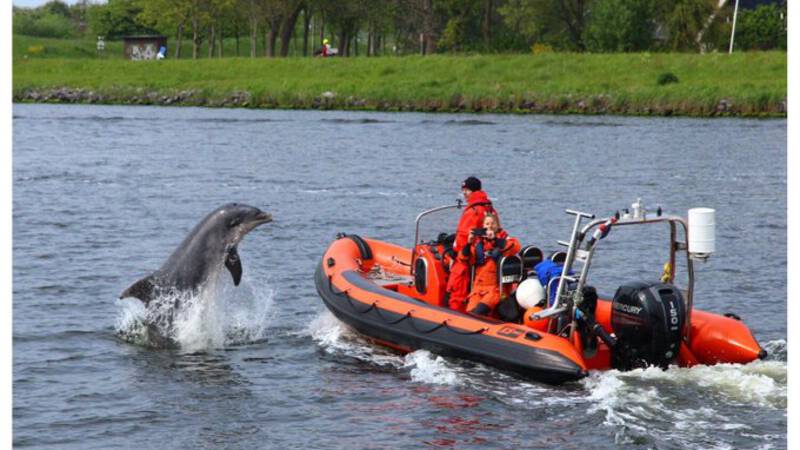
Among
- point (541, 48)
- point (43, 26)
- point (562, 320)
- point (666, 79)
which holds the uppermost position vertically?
point (43, 26)

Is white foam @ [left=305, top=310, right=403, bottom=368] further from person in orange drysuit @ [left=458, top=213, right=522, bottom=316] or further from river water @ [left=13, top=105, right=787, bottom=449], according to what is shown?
person in orange drysuit @ [left=458, top=213, right=522, bottom=316]

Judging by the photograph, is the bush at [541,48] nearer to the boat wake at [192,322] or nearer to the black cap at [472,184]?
the boat wake at [192,322]

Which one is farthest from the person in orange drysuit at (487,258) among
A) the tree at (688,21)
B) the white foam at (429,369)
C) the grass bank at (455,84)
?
the tree at (688,21)

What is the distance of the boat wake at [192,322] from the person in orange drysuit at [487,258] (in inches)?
128

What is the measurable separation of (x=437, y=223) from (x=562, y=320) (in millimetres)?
2851

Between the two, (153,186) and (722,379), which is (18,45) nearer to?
(153,186)

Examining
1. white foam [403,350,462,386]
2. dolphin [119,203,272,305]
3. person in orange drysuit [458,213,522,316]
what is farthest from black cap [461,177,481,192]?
dolphin [119,203,272,305]

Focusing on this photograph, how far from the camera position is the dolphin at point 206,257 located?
15273 mm

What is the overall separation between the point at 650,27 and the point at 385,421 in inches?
2538

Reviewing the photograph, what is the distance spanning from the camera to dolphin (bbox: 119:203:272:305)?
15.3m

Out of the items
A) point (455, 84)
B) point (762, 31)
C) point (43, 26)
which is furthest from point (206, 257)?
point (43, 26)

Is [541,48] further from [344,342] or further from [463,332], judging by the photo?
[463,332]

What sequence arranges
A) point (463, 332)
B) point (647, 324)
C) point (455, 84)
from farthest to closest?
point (455, 84)
point (463, 332)
point (647, 324)

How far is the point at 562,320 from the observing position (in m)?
13.5
